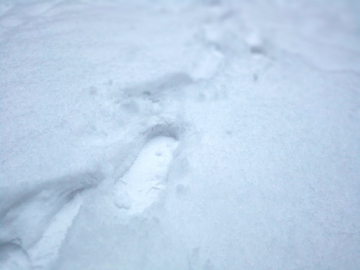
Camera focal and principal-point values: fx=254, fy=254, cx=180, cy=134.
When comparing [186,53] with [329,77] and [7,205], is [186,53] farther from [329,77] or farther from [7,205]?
[7,205]

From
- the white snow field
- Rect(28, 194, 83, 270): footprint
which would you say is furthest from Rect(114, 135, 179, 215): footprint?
Rect(28, 194, 83, 270): footprint

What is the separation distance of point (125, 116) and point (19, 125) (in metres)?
0.43

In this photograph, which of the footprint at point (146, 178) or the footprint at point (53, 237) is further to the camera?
the footprint at point (146, 178)

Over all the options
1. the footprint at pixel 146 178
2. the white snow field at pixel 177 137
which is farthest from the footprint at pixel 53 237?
the footprint at pixel 146 178

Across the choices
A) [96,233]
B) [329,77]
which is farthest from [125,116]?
[329,77]

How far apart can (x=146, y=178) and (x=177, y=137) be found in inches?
8.5

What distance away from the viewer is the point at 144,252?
2.71 feet

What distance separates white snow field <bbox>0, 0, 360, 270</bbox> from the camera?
853 mm

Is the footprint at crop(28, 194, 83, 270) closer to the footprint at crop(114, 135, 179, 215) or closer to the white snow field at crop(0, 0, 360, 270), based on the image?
the white snow field at crop(0, 0, 360, 270)

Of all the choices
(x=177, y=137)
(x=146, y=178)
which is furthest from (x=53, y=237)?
(x=177, y=137)

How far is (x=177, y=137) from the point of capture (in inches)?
41.7

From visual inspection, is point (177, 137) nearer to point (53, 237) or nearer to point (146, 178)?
point (146, 178)

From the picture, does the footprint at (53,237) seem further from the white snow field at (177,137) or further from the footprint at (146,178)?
the footprint at (146,178)

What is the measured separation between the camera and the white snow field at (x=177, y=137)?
0.85 m
